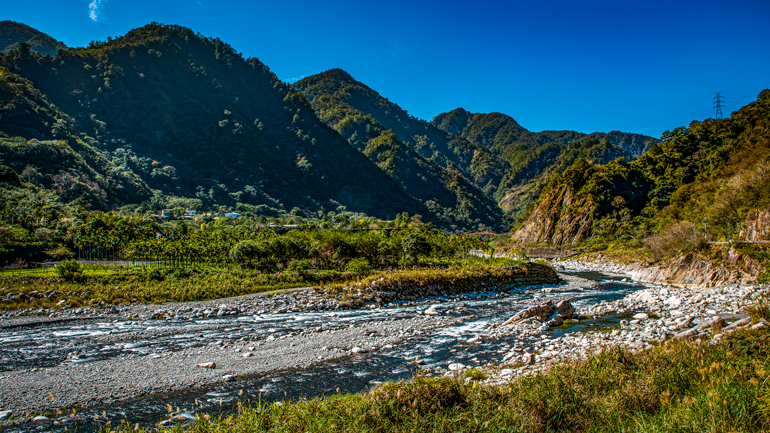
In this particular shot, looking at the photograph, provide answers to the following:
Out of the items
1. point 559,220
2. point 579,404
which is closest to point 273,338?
point 579,404

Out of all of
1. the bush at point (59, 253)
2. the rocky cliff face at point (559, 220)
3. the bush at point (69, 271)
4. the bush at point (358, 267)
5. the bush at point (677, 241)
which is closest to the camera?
the bush at point (69, 271)

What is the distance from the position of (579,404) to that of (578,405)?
6 centimetres

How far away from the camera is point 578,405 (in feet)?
21.3

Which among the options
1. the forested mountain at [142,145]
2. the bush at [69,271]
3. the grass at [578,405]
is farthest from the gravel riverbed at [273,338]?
the forested mountain at [142,145]

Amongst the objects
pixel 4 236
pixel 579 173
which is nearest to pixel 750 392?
pixel 4 236

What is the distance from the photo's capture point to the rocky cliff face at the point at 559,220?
9114cm

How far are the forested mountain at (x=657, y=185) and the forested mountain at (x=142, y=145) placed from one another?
94544mm

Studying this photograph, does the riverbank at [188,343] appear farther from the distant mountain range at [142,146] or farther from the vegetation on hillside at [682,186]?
the distant mountain range at [142,146]

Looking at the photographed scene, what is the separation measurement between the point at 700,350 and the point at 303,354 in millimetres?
12997

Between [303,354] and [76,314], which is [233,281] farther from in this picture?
[303,354]

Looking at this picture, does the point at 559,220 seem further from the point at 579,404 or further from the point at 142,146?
the point at 142,146

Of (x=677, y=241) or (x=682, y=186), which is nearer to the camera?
(x=677, y=241)

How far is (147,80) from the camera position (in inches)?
7416

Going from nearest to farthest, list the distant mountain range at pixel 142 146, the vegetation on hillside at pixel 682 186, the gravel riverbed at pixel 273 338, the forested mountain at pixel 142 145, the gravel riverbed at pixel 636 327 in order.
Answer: the gravel riverbed at pixel 636 327
the gravel riverbed at pixel 273 338
the vegetation on hillside at pixel 682 186
the distant mountain range at pixel 142 146
the forested mountain at pixel 142 145
